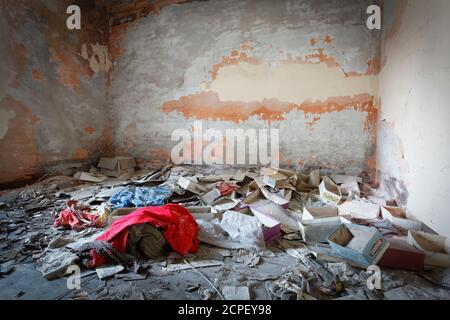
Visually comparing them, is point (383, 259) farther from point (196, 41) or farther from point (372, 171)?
point (196, 41)

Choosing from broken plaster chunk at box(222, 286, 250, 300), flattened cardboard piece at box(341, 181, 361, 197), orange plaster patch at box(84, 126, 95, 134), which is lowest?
broken plaster chunk at box(222, 286, 250, 300)

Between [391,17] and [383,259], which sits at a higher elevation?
[391,17]

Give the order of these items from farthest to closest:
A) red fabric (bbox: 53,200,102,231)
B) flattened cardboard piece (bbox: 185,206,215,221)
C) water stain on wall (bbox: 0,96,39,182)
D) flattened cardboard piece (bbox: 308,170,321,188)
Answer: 1. flattened cardboard piece (bbox: 308,170,321,188)
2. water stain on wall (bbox: 0,96,39,182)
3. flattened cardboard piece (bbox: 185,206,215,221)
4. red fabric (bbox: 53,200,102,231)

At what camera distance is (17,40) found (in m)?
4.09

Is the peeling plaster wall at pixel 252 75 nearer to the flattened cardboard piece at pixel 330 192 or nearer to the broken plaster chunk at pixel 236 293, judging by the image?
the flattened cardboard piece at pixel 330 192

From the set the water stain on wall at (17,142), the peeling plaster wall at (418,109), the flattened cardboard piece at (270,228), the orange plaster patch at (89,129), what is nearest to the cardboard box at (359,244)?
the flattened cardboard piece at (270,228)

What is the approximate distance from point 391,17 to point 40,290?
5.12m

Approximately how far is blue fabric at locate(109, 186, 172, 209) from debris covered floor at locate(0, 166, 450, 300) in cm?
A: 1

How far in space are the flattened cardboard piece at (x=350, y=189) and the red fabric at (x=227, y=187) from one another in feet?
5.66

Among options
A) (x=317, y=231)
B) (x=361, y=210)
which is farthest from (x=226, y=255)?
(x=361, y=210)

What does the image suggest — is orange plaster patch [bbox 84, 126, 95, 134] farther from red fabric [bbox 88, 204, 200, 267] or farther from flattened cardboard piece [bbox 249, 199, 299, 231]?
flattened cardboard piece [bbox 249, 199, 299, 231]

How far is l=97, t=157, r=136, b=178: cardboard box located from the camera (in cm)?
524

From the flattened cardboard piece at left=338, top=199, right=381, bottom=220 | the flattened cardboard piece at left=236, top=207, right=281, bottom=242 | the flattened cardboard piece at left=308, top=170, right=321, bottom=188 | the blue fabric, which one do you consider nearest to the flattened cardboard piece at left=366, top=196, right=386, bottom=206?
the flattened cardboard piece at left=338, top=199, right=381, bottom=220
